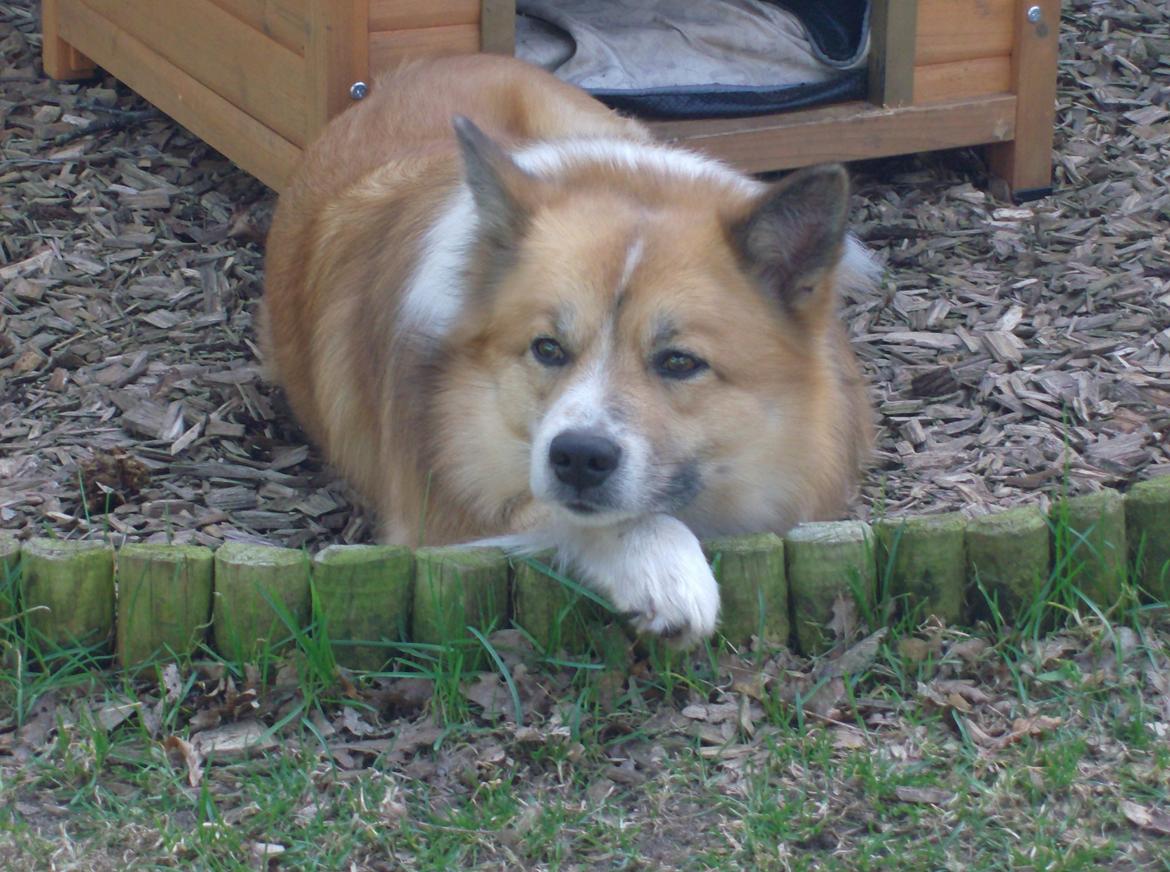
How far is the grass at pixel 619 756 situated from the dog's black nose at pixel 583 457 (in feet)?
1.21

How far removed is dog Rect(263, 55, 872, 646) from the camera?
9.50 ft

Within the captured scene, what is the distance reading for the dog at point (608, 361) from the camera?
114 inches

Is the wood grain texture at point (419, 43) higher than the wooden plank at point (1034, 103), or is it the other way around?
the wood grain texture at point (419, 43)

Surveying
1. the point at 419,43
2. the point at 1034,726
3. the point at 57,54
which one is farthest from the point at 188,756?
the point at 57,54

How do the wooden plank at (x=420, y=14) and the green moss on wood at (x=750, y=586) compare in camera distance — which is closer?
the green moss on wood at (x=750, y=586)

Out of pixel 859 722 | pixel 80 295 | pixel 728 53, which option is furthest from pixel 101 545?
pixel 728 53

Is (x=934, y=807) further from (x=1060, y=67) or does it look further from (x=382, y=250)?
(x=1060, y=67)

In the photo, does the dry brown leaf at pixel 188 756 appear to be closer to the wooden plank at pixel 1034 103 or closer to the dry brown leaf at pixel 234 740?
the dry brown leaf at pixel 234 740

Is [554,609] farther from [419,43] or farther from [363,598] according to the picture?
[419,43]

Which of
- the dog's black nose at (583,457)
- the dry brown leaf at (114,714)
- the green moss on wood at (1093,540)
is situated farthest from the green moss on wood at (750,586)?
the dry brown leaf at (114,714)

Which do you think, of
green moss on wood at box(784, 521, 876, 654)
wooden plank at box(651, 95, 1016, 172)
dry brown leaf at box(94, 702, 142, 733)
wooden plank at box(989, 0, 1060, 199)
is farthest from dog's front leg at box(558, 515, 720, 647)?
wooden plank at box(989, 0, 1060, 199)

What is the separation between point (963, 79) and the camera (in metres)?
5.60

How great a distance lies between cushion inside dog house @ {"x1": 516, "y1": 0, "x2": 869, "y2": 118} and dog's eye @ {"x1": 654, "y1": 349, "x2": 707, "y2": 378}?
2.52 metres

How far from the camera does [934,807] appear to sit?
268cm
